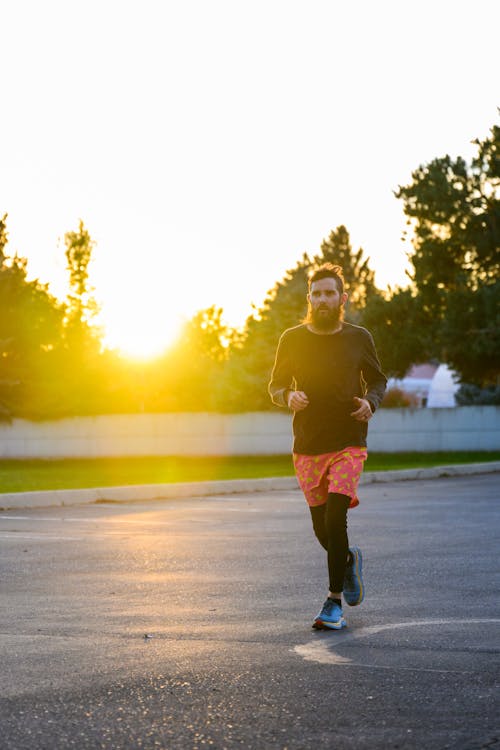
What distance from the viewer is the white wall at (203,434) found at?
35.3 m

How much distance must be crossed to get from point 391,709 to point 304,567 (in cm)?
546

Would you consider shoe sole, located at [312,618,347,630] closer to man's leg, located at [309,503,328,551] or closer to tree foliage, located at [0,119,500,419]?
man's leg, located at [309,503,328,551]

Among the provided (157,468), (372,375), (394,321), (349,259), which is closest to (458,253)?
(394,321)

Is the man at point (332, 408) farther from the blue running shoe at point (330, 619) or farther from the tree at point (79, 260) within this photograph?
the tree at point (79, 260)

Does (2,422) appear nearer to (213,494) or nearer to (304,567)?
(213,494)

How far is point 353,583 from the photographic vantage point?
784 cm

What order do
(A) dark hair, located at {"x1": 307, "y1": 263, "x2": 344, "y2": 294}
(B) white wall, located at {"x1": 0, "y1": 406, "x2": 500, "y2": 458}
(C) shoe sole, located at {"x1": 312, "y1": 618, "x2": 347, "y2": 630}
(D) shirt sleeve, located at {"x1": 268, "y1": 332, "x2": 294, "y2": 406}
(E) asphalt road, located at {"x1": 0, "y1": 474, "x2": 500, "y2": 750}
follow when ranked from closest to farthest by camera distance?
(E) asphalt road, located at {"x1": 0, "y1": 474, "x2": 500, "y2": 750} < (C) shoe sole, located at {"x1": 312, "y1": 618, "x2": 347, "y2": 630} < (A) dark hair, located at {"x1": 307, "y1": 263, "x2": 344, "y2": 294} < (D) shirt sleeve, located at {"x1": 268, "y1": 332, "x2": 294, "y2": 406} < (B) white wall, located at {"x1": 0, "y1": 406, "x2": 500, "y2": 458}

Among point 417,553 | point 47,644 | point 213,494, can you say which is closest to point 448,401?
point 213,494

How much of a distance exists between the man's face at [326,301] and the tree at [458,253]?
35.8 metres

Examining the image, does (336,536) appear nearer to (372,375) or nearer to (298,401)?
(298,401)

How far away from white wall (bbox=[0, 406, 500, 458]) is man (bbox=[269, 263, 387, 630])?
92.0 ft

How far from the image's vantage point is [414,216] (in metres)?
46.6

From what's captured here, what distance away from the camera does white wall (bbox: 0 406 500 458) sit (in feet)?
116

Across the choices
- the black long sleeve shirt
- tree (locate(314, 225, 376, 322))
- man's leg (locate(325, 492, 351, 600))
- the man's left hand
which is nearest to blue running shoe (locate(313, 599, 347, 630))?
man's leg (locate(325, 492, 351, 600))
